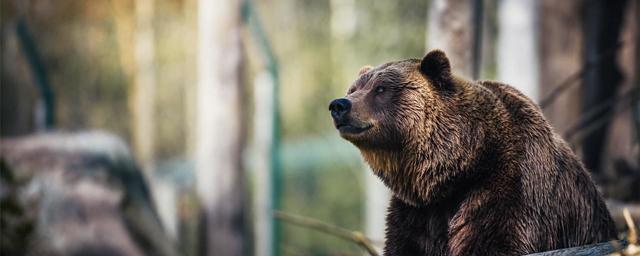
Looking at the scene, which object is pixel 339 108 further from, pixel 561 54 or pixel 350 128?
pixel 561 54

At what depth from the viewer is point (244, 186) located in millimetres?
9820

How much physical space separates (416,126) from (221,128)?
5755mm

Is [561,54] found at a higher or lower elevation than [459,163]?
lower

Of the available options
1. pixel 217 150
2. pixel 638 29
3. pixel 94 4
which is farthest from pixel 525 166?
pixel 94 4

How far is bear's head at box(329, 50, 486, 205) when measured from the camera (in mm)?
3938

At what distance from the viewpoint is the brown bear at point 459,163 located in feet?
12.6

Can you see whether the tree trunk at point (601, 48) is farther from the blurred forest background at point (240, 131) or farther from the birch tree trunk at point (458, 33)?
the birch tree trunk at point (458, 33)

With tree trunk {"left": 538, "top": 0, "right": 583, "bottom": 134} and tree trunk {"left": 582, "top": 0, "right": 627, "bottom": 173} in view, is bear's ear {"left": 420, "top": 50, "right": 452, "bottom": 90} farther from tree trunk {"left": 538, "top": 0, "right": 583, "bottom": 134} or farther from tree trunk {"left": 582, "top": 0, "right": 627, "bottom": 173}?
tree trunk {"left": 538, "top": 0, "right": 583, "bottom": 134}

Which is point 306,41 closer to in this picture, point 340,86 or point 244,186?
point 340,86

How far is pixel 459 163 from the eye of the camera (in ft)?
12.9

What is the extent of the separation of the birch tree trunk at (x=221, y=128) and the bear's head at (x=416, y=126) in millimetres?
5602

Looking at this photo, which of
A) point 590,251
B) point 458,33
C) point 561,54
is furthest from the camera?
point 561,54

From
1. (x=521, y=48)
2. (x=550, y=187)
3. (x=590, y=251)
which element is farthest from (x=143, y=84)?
(x=590, y=251)

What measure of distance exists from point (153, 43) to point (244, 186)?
20101 millimetres
